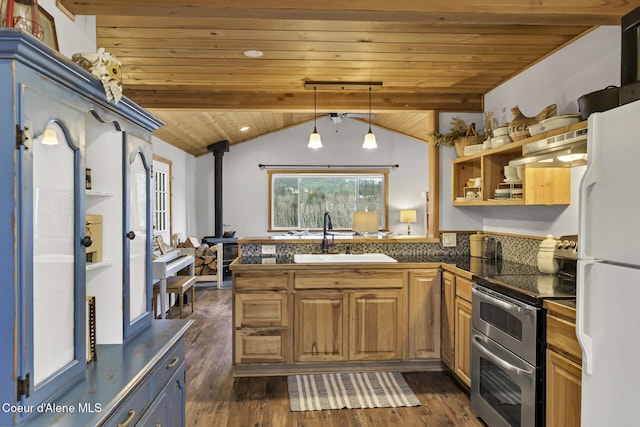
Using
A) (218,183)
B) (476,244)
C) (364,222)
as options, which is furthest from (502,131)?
(218,183)

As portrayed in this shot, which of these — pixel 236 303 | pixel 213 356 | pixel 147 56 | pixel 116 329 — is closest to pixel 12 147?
pixel 116 329

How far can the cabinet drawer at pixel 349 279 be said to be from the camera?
11.1ft

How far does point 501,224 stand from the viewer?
3.65 m

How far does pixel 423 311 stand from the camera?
135 inches

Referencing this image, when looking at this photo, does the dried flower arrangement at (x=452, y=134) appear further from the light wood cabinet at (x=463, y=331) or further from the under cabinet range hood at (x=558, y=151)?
the light wood cabinet at (x=463, y=331)

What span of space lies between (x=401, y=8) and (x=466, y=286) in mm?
1843

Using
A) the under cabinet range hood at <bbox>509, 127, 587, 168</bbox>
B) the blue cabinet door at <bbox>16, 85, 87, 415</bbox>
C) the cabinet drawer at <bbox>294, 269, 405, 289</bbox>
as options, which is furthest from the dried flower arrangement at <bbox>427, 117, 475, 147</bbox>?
the blue cabinet door at <bbox>16, 85, 87, 415</bbox>

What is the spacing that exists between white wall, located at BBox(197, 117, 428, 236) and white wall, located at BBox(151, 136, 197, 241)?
317 millimetres

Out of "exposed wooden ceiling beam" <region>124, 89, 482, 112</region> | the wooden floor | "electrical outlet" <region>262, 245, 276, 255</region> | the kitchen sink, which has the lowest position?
the wooden floor

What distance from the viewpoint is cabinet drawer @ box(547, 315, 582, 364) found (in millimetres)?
1831

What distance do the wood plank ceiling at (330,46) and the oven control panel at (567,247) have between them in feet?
4.05

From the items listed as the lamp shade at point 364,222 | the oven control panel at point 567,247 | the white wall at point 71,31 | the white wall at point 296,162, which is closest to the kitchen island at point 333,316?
the lamp shade at point 364,222

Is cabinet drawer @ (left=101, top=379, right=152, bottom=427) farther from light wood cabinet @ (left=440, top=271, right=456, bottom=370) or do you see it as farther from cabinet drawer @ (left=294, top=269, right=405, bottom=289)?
light wood cabinet @ (left=440, top=271, right=456, bottom=370)

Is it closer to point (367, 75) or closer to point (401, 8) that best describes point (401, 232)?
point (367, 75)
